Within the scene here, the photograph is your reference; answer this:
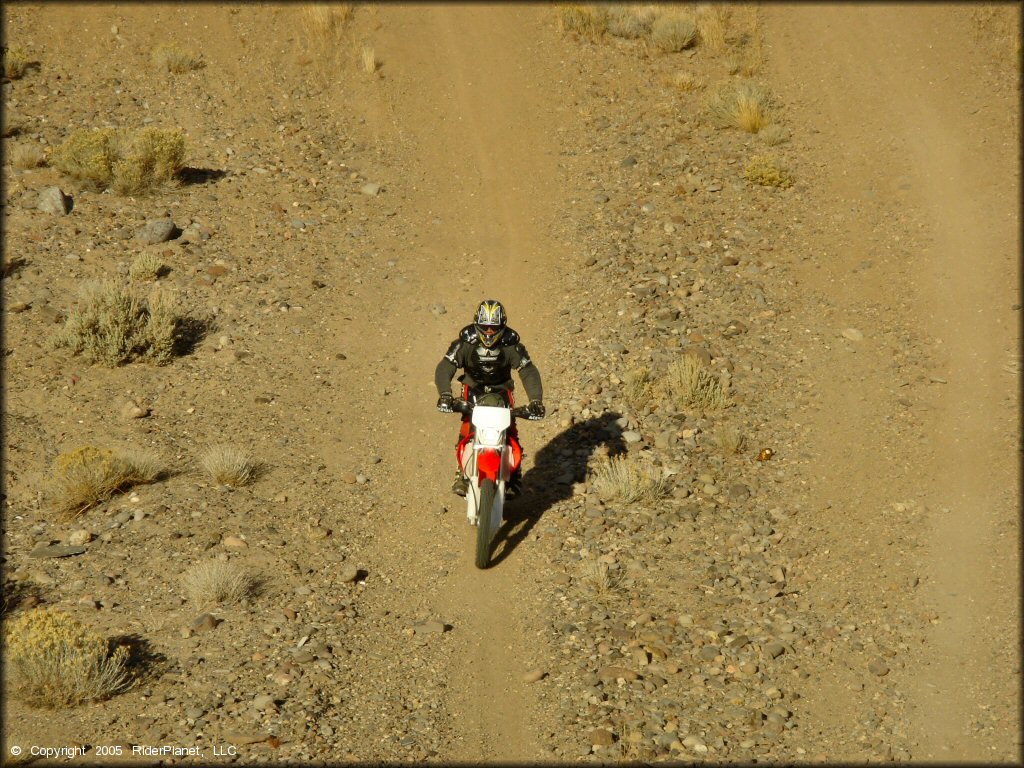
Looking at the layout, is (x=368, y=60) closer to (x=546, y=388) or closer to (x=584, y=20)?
(x=584, y=20)

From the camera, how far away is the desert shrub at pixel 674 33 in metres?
Answer: 19.9

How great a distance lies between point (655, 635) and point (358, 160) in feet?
39.6

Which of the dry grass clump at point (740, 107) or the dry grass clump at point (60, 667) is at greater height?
the dry grass clump at point (740, 107)

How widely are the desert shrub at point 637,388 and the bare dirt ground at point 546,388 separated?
0.12 metres

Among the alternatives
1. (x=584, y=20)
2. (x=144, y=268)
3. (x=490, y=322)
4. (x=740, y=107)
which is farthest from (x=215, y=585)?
(x=584, y=20)

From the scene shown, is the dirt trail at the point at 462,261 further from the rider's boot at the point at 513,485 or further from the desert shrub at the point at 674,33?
the desert shrub at the point at 674,33

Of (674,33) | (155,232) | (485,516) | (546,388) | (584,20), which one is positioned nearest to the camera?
(485,516)

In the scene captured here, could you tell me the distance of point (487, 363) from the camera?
880cm

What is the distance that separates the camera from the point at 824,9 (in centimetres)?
2122

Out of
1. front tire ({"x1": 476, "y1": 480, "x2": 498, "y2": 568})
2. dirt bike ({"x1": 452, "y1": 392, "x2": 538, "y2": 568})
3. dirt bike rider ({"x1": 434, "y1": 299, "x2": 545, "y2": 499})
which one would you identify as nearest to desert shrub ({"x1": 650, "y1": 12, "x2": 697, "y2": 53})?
dirt bike rider ({"x1": 434, "y1": 299, "x2": 545, "y2": 499})

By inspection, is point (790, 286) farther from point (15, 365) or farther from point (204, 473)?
point (15, 365)

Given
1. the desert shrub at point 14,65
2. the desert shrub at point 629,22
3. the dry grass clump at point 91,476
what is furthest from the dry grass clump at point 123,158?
the desert shrub at point 629,22

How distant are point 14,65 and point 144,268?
7.17m

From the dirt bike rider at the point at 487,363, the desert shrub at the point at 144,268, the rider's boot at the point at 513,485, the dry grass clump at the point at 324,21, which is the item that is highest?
the dry grass clump at the point at 324,21
